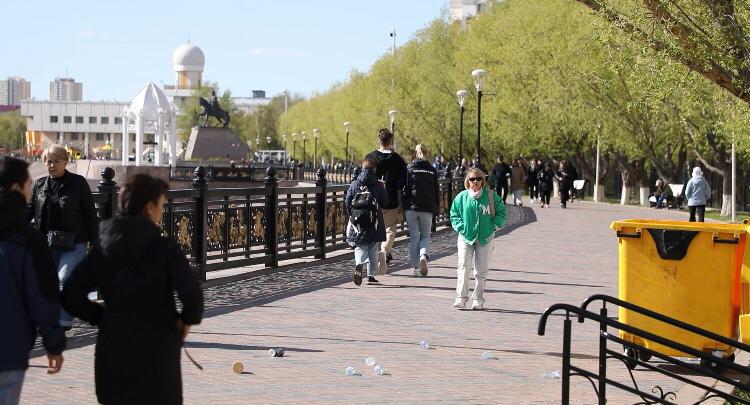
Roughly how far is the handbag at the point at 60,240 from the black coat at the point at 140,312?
5431 millimetres

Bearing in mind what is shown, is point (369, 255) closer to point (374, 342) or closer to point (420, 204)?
point (420, 204)

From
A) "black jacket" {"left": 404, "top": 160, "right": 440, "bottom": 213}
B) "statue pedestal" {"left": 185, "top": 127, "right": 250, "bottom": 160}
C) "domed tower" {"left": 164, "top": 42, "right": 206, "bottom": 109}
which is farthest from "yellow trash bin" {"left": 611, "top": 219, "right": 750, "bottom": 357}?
"domed tower" {"left": 164, "top": 42, "right": 206, "bottom": 109}

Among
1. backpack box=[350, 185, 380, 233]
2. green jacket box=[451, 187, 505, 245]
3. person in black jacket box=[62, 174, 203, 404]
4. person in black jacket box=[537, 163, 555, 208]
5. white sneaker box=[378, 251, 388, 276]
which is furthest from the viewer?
person in black jacket box=[537, 163, 555, 208]

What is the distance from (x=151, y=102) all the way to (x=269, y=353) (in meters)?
86.6

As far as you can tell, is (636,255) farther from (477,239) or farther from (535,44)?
(535,44)

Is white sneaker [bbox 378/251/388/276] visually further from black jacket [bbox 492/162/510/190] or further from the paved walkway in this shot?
black jacket [bbox 492/162/510/190]

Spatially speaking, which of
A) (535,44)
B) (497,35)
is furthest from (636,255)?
(497,35)

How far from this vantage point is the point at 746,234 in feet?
35.0

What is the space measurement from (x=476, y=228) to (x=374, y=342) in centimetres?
295

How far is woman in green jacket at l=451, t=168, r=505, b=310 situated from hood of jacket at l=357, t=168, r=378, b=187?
222 cm

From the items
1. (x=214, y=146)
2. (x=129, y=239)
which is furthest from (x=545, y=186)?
(x=214, y=146)

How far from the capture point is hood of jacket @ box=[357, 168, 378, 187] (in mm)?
16641

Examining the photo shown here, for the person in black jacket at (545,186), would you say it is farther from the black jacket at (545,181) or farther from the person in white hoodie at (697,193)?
the person in white hoodie at (697,193)

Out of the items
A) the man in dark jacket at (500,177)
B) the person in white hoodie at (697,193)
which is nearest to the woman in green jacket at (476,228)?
the person in white hoodie at (697,193)
